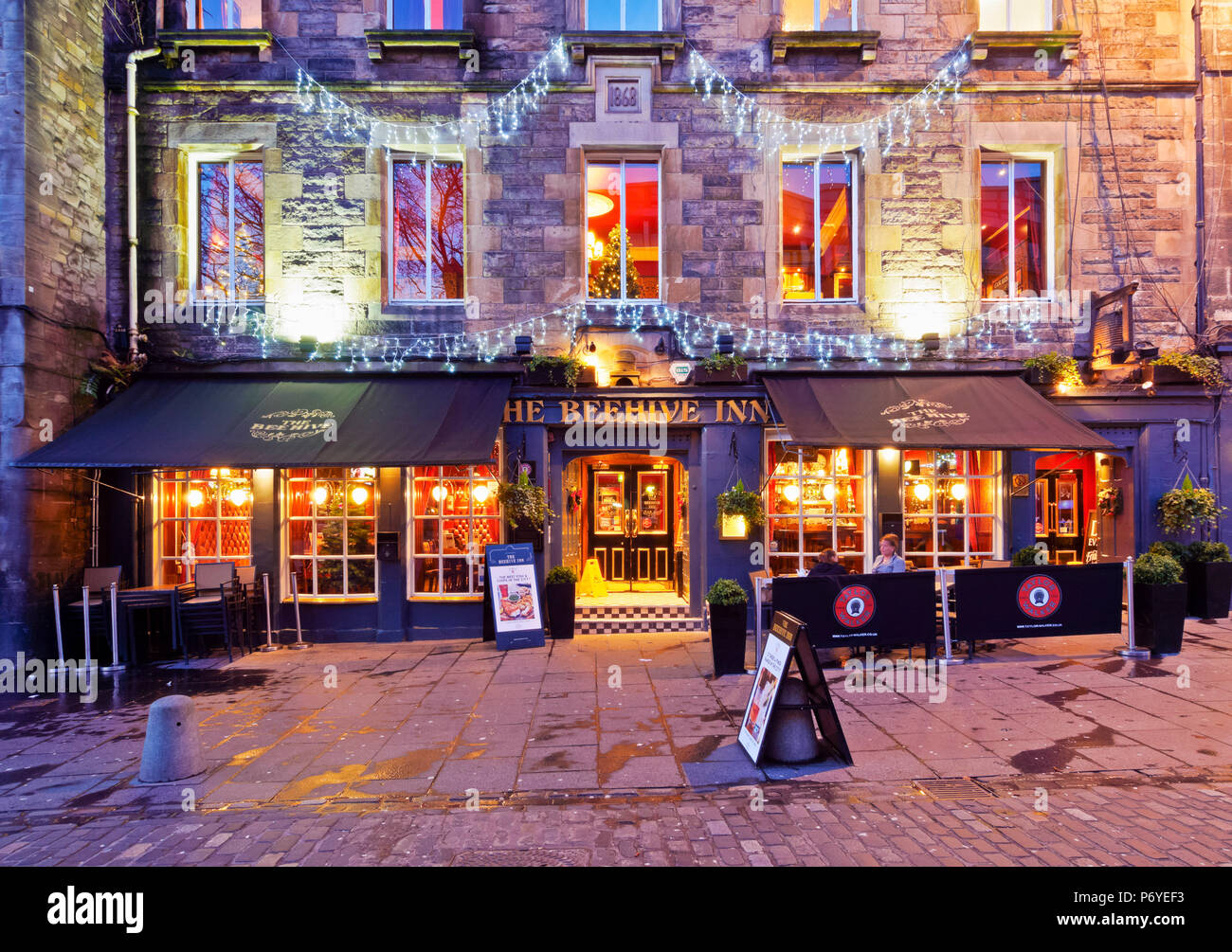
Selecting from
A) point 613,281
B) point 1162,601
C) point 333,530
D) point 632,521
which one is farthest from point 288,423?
point 1162,601

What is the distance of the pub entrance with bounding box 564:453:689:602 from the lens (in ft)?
43.3

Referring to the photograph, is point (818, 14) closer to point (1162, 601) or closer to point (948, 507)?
point (948, 507)

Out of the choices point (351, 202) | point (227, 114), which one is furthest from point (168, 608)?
point (227, 114)

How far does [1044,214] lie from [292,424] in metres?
12.5

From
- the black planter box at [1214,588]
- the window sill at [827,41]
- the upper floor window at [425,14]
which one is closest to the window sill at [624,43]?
the window sill at [827,41]

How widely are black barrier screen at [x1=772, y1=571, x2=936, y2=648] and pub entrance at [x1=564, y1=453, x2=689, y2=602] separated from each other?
510 cm

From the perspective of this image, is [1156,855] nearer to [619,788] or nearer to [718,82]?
[619,788]

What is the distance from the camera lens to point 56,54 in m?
9.64

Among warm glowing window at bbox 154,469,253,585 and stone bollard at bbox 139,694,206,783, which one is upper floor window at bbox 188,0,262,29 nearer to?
warm glowing window at bbox 154,469,253,585

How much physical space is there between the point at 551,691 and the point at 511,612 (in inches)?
93.6

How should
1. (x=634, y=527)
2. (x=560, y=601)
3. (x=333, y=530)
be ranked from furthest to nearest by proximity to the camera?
1. (x=634, y=527)
2. (x=333, y=530)
3. (x=560, y=601)

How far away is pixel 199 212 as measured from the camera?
37.0ft

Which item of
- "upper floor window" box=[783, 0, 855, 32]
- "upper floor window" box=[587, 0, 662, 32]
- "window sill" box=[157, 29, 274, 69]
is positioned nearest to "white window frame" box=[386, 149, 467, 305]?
"window sill" box=[157, 29, 274, 69]

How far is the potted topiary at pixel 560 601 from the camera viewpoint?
10438 mm
